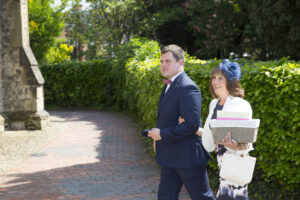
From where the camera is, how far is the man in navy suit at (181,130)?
10.7 ft

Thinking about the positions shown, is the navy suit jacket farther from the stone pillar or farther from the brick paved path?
the stone pillar

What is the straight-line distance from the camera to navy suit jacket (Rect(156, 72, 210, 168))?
3242 millimetres

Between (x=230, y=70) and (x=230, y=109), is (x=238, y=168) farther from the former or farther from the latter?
(x=230, y=70)

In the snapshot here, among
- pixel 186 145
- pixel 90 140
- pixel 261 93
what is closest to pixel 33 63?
pixel 90 140

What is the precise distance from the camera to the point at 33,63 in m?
11.4

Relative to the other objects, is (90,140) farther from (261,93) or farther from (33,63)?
(261,93)

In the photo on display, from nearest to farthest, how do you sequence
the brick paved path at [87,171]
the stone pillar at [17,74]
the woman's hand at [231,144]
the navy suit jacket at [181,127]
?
the woman's hand at [231,144] < the navy suit jacket at [181,127] < the brick paved path at [87,171] < the stone pillar at [17,74]

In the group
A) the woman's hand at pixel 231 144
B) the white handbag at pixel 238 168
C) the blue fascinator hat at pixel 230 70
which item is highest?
the blue fascinator hat at pixel 230 70

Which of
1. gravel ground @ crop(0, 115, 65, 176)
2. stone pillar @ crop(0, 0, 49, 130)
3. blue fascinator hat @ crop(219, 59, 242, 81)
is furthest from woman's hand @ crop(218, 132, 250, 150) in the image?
stone pillar @ crop(0, 0, 49, 130)

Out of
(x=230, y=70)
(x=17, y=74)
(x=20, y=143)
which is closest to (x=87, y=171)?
(x=20, y=143)

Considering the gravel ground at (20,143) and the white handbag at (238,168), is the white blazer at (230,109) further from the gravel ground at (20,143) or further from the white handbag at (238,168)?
the gravel ground at (20,143)

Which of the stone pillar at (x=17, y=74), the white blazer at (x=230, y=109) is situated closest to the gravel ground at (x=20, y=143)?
the stone pillar at (x=17, y=74)

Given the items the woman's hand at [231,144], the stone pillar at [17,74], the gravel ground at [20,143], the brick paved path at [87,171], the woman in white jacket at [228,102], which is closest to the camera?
the woman's hand at [231,144]

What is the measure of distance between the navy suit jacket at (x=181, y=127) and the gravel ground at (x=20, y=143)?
4.39 meters
